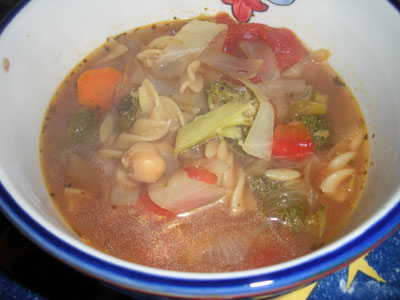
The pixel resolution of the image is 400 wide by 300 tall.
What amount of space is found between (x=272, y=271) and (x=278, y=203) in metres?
0.86

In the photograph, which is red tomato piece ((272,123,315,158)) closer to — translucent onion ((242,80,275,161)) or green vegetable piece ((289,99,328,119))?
translucent onion ((242,80,275,161))

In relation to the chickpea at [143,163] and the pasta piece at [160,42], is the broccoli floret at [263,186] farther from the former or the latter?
the pasta piece at [160,42]

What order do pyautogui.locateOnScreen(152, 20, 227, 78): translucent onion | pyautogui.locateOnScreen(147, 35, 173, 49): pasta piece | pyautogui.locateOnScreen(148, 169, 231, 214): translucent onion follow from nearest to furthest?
pyautogui.locateOnScreen(148, 169, 231, 214): translucent onion
pyautogui.locateOnScreen(152, 20, 227, 78): translucent onion
pyautogui.locateOnScreen(147, 35, 173, 49): pasta piece

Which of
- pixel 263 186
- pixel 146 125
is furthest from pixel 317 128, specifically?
pixel 146 125

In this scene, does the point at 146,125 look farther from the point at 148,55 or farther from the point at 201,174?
the point at 148,55

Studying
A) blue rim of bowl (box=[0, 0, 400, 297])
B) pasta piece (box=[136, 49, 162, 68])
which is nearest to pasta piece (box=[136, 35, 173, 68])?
pasta piece (box=[136, 49, 162, 68])

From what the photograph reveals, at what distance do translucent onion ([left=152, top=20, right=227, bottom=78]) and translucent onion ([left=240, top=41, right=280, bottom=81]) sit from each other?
0.24 m

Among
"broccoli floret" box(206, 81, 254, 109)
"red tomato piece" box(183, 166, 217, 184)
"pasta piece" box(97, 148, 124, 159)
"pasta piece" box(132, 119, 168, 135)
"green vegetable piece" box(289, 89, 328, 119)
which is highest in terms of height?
"broccoli floret" box(206, 81, 254, 109)

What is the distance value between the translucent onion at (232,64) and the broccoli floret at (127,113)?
0.56 meters

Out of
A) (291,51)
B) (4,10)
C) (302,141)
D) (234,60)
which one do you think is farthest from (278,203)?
(4,10)

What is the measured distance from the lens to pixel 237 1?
3.10 m

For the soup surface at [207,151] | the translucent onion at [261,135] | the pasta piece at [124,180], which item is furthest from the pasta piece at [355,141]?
the pasta piece at [124,180]

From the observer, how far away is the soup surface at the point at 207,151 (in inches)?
84.7

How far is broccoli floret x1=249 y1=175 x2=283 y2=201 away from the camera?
7.47 feet
